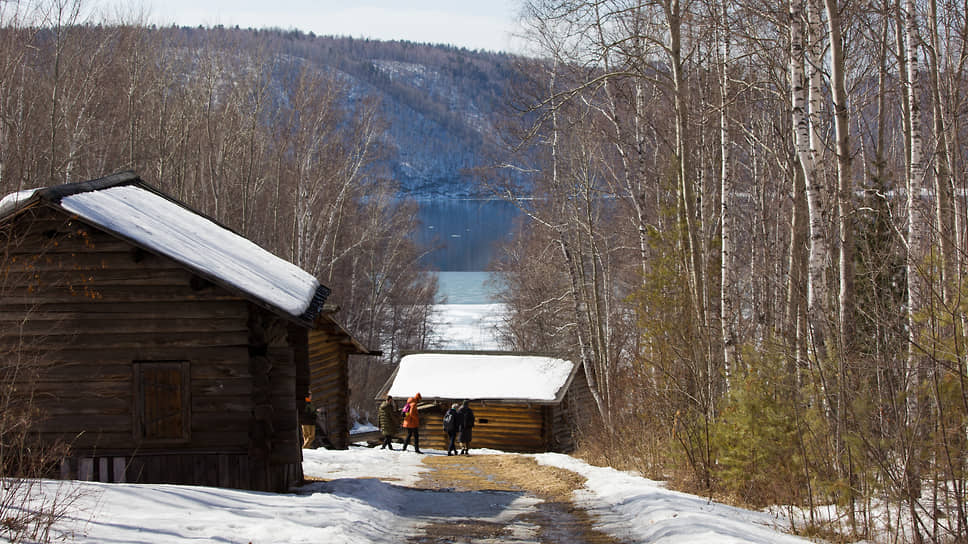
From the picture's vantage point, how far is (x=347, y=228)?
4656 cm

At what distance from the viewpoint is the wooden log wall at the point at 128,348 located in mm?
12234

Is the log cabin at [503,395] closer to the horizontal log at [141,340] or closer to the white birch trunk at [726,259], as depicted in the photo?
the white birch trunk at [726,259]

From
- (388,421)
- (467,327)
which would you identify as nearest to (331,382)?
(388,421)

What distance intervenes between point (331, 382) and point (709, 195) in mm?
Result: 14099

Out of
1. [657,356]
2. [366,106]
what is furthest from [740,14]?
[366,106]

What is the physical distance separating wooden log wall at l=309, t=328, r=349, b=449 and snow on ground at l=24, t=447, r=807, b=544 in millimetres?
11615

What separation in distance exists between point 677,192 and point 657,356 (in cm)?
365

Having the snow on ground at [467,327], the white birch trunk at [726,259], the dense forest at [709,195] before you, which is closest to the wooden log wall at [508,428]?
the dense forest at [709,195]

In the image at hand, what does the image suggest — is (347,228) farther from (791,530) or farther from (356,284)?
(791,530)

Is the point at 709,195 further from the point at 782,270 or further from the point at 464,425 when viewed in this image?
the point at 464,425

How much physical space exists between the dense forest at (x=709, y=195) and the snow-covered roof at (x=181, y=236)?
2.45 metres

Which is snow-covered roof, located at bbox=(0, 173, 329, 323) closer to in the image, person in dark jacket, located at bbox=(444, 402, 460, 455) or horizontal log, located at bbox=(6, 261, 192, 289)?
horizontal log, located at bbox=(6, 261, 192, 289)

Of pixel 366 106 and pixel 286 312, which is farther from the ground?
pixel 366 106

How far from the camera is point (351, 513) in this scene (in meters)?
10.3
